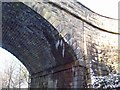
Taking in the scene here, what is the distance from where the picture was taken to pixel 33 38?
6.24 meters

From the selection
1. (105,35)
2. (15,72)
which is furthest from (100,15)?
(15,72)

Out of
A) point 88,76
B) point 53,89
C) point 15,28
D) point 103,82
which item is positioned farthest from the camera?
point 53,89

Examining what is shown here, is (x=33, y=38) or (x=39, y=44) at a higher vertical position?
(x=33, y=38)

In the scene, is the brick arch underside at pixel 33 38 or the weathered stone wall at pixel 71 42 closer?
the brick arch underside at pixel 33 38

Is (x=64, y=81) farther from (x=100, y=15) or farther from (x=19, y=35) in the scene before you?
(x=100, y=15)

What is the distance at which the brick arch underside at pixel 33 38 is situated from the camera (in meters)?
5.35

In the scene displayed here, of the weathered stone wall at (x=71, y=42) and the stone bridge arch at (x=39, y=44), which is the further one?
the weathered stone wall at (x=71, y=42)

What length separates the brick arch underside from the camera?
5348 mm

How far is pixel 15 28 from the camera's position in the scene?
20.2ft

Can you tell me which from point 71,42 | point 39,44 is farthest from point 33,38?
point 71,42

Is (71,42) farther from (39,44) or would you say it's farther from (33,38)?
(33,38)

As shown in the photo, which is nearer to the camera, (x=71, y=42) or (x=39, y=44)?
(x=71, y=42)

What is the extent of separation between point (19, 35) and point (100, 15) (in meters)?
2.80

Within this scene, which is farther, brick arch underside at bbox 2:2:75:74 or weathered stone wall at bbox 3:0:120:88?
weathered stone wall at bbox 3:0:120:88
